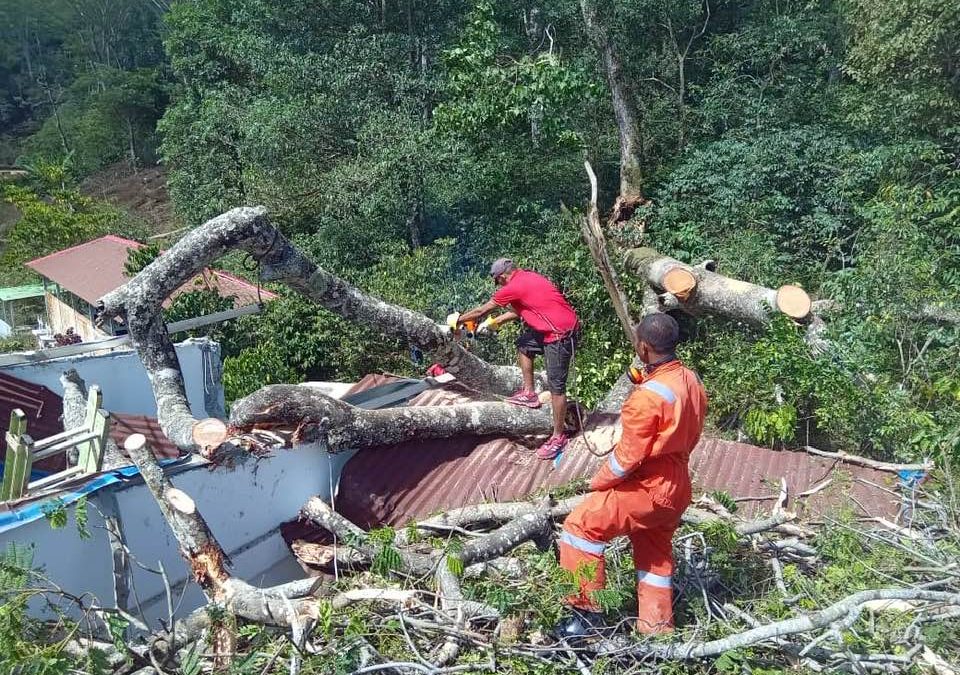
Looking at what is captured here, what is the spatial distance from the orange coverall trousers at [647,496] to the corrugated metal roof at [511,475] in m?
1.67

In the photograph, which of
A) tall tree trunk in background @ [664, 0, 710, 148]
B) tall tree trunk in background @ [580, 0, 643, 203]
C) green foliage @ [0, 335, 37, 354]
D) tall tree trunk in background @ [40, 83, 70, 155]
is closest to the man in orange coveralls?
tall tree trunk in background @ [580, 0, 643, 203]

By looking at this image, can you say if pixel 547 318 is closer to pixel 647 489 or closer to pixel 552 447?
pixel 552 447

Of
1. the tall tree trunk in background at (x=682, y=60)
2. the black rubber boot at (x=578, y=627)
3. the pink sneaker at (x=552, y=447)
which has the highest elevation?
the tall tree trunk in background at (x=682, y=60)

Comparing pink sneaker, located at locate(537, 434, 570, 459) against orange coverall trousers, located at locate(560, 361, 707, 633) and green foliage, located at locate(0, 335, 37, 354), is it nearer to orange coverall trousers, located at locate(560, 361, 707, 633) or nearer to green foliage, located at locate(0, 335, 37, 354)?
orange coverall trousers, located at locate(560, 361, 707, 633)

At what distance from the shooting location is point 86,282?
48.0ft

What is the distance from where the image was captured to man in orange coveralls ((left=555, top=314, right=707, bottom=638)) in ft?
11.0

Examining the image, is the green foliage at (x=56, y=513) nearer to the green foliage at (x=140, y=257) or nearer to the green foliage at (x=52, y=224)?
the green foliage at (x=140, y=257)

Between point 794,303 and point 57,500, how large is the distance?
582 centimetres

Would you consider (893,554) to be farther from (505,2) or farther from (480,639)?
(505,2)

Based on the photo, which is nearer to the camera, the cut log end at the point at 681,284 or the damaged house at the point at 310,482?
the damaged house at the point at 310,482

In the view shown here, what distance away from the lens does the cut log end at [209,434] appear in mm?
4695

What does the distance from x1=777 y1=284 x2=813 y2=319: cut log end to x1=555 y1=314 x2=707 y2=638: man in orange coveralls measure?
11.8ft

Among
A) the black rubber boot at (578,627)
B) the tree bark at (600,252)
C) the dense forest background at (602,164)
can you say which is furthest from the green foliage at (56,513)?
the dense forest background at (602,164)

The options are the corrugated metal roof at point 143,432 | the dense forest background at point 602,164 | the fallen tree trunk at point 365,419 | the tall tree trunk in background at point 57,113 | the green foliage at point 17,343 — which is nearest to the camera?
the fallen tree trunk at point 365,419
